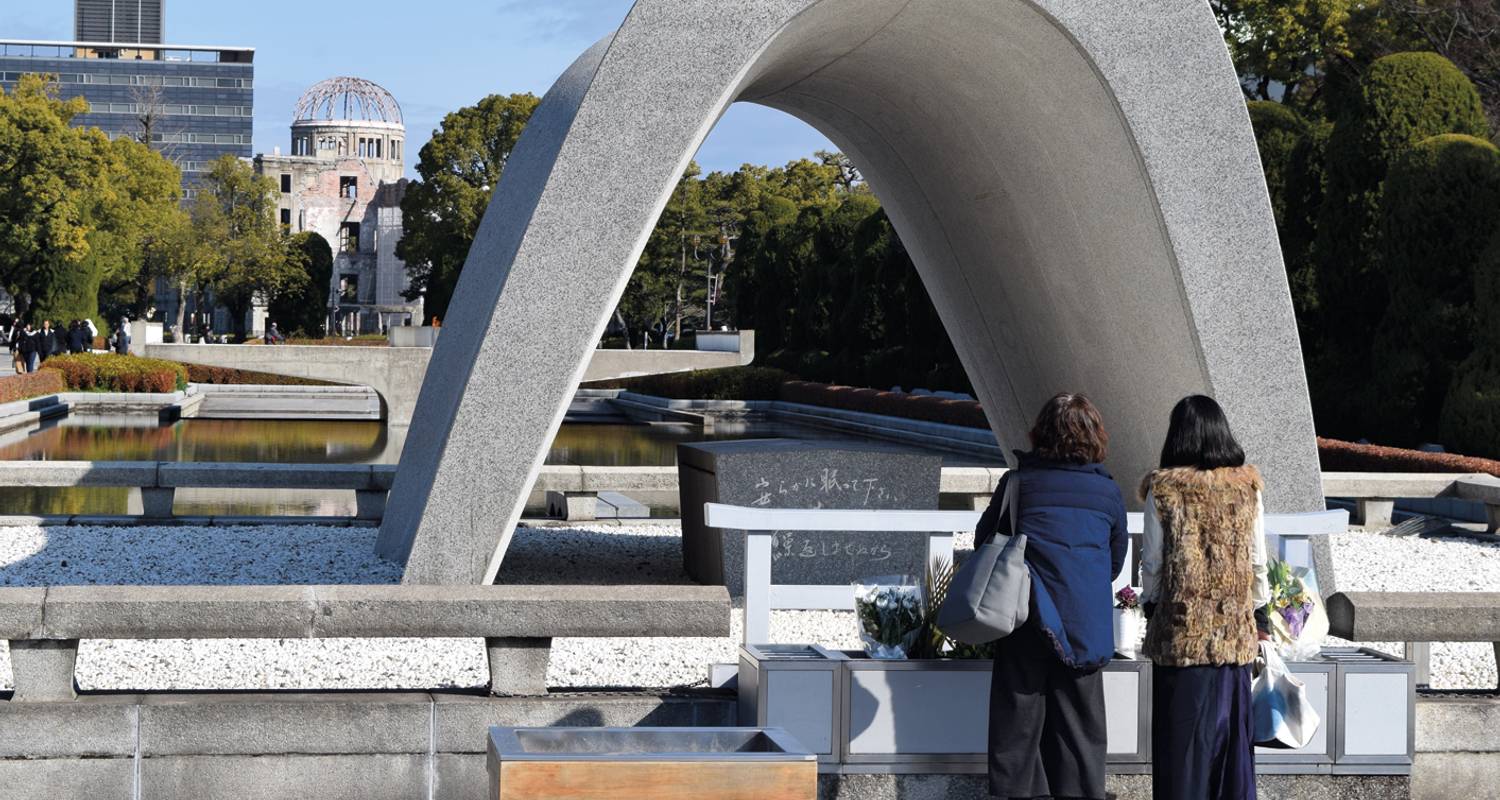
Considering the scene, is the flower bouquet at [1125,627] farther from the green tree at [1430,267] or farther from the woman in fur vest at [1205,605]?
the green tree at [1430,267]

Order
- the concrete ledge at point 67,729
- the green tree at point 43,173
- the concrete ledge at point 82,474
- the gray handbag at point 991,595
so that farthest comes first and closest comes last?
1. the green tree at point 43,173
2. the concrete ledge at point 82,474
3. the concrete ledge at point 67,729
4. the gray handbag at point 991,595

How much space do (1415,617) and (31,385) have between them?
87.3 feet

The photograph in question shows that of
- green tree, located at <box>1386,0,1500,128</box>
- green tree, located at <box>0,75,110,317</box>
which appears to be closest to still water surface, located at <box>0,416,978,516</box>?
green tree, located at <box>0,75,110,317</box>

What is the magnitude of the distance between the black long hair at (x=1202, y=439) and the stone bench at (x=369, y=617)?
1517mm

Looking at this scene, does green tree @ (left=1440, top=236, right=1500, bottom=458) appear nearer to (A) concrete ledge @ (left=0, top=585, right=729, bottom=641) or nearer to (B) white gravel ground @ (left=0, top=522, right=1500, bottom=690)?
(B) white gravel ground @ (left=0, top=522, right=1500, bottom=690)

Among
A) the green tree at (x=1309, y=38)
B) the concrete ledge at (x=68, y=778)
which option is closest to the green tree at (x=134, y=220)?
the green tree at (x=1309, y=38)

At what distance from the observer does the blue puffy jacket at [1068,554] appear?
4.28m

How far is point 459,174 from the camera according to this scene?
49844 mm

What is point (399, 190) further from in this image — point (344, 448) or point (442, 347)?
point (442, 347)

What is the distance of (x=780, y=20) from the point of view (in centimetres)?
681

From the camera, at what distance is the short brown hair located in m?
4.30

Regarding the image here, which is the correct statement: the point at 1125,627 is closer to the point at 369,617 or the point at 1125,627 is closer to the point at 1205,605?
the point at 1205,605

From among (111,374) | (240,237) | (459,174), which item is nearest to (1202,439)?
(111,374)

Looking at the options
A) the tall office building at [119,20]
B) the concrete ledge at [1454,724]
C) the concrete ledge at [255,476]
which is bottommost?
the concrete ledge at [1454,724]
